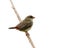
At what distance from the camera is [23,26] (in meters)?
2.05

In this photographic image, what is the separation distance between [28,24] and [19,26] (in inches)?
7.3

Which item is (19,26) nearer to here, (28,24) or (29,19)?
(28,24)

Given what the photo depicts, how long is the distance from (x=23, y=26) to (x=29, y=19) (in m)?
0.30

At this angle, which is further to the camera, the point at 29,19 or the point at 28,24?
the point at 29,19

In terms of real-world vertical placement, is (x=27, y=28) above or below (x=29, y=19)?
below

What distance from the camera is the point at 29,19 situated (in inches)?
91.4

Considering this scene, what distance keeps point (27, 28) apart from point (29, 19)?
0.26 meters

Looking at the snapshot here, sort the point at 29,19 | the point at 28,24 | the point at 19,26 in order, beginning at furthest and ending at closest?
the point at 29,19, the point at 28,24, the point at 19,26

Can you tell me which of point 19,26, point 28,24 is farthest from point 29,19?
point 19,26

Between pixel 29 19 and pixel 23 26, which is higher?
pixel 29 19

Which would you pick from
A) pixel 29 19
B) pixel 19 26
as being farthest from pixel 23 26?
pixel 29 19

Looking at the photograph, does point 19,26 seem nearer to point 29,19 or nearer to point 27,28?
point 27,28

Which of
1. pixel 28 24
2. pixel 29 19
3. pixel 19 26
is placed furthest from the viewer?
pixel 29 19

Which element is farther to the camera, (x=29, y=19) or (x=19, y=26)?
(x=29, y=19)
